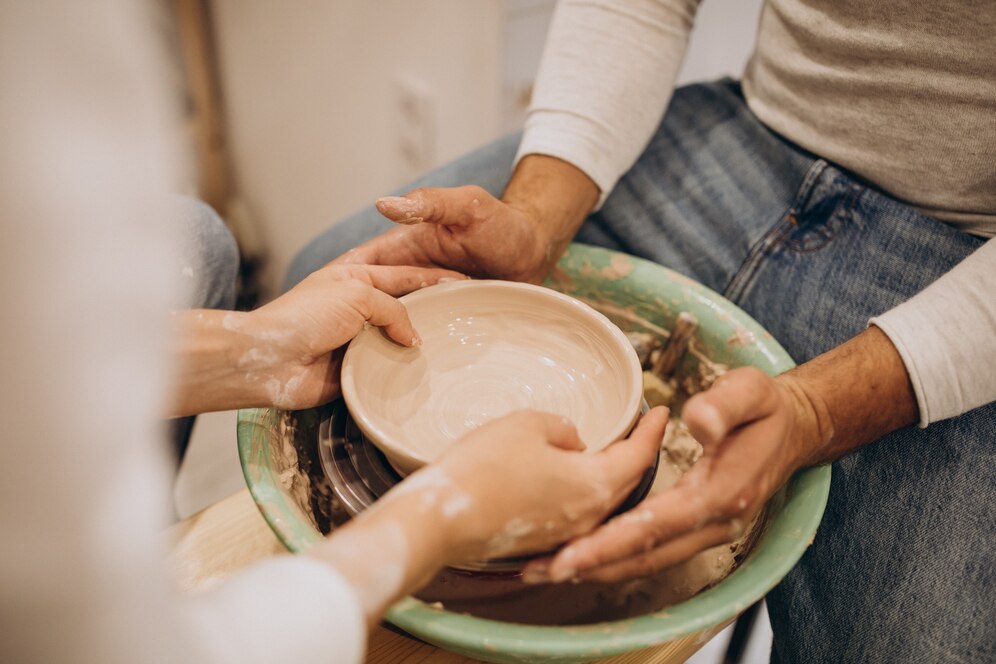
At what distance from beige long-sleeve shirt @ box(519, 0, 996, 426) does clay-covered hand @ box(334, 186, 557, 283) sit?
0.17 metres

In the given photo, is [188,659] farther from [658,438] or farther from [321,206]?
[321,206]

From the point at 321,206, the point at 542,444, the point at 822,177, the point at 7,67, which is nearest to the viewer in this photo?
the point at 7,67

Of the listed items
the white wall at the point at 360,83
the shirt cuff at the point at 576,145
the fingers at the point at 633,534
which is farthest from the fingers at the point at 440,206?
the white wall at the point at 360,83

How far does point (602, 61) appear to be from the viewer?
1.02 m

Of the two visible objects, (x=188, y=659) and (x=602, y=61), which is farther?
(x=602, y=61)

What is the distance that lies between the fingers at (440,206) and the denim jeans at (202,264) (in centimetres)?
30

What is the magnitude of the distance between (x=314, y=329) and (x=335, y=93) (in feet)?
4.48

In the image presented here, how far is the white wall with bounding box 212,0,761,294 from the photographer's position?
149cm

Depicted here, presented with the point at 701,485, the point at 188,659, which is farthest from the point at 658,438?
the point at 188,659

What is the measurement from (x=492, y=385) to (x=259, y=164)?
181 centimetres

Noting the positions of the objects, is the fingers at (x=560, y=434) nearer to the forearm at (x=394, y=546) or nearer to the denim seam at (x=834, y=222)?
the forearm at (x=394, y=546)

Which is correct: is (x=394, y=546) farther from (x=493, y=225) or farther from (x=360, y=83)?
(x=360, y=83)

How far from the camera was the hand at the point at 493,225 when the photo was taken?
0.81m

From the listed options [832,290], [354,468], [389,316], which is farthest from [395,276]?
[832,290]
